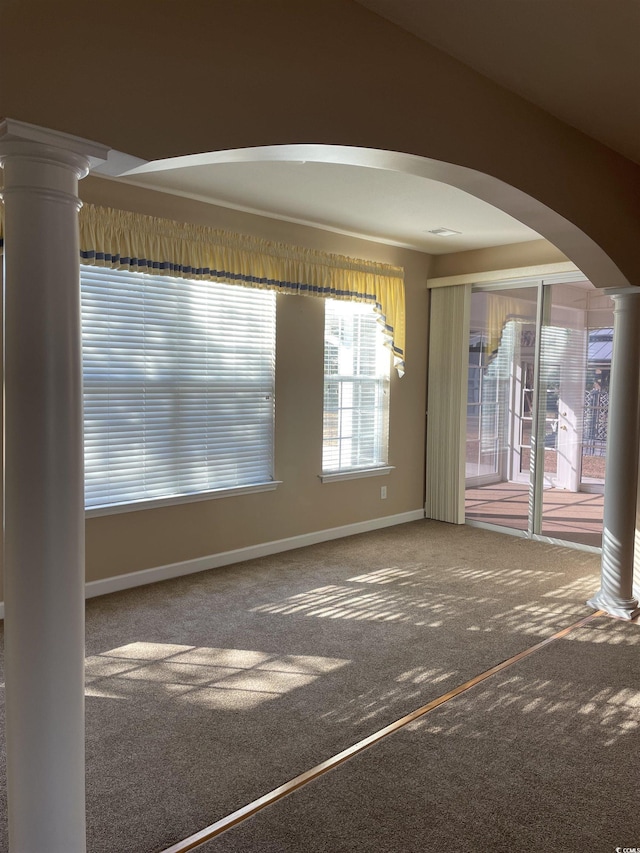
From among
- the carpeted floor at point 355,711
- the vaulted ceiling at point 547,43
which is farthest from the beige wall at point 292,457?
the vaulted ceiling at point 547,43

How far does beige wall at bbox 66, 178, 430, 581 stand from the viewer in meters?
4.34

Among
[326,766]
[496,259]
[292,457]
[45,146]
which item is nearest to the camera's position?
[45,146]

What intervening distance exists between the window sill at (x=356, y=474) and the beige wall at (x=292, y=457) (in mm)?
56

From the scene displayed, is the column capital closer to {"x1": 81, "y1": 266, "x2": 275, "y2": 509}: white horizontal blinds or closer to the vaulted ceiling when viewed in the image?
the vaulted ceiling

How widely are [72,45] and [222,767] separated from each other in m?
2.34

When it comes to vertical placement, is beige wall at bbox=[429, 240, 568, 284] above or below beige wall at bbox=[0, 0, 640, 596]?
above

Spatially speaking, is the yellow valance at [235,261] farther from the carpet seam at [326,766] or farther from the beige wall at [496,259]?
the carpet seam at [326,766]

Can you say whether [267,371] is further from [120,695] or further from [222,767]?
[222,767]

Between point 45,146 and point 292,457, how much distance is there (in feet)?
12.9

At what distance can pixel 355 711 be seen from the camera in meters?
2.84

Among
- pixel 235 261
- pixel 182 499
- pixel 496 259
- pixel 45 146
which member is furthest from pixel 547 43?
pixel 496 259

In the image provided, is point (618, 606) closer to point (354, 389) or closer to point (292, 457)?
point (292, 457)

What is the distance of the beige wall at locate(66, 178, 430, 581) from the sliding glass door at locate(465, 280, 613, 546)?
22.7 inches

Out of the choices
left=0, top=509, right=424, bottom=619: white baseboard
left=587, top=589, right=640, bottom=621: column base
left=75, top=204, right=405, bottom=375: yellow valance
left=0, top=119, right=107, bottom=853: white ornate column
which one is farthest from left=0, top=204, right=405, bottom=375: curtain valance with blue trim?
left=587, top=589, right=640, bottom=621: column base
